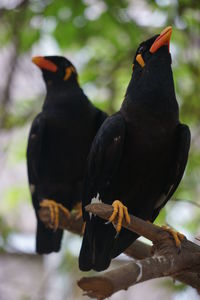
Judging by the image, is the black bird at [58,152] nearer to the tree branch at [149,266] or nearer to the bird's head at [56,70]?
the bird's head at [56,70]

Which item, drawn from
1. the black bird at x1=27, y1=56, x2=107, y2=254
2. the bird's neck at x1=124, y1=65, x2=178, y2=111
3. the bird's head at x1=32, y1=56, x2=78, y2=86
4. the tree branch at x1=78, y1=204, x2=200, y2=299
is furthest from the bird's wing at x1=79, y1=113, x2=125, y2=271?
the bird's head at x1=32, y1=56, x2=78, y2=86

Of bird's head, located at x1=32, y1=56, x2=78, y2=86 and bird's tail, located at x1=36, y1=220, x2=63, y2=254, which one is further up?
bird's head, located at x1=32, y1=56, x2=78, y2=86

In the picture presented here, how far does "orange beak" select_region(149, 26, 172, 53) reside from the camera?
3.44 m

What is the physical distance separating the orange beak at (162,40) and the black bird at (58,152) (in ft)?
3.23

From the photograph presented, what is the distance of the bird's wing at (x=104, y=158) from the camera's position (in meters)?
3.26

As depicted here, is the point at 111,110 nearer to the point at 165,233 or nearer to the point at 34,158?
the point at 34,158

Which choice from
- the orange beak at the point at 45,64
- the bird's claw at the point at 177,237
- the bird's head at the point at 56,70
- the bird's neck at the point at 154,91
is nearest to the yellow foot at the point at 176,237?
the bird's claw at the point at 177,237

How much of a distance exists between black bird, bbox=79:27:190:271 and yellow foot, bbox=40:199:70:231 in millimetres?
821

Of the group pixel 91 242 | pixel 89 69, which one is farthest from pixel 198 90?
pixel 91 242

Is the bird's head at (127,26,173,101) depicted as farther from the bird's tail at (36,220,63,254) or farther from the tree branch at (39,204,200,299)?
the bird's tail at (36,220,63,254)

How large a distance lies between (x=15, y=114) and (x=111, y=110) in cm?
99

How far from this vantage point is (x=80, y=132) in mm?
4336

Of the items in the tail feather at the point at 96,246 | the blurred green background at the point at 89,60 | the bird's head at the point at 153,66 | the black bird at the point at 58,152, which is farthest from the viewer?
the blurred green background at the point at 89,60

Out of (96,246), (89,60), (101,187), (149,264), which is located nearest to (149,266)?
(149,264)
